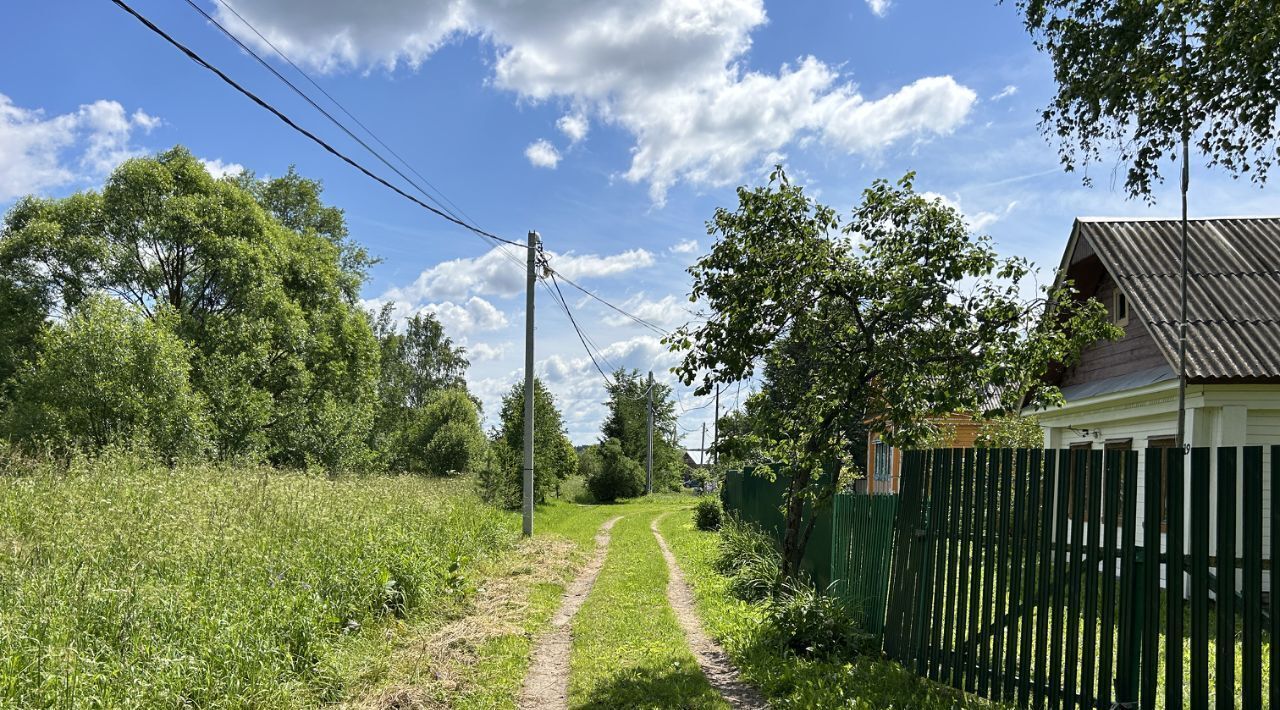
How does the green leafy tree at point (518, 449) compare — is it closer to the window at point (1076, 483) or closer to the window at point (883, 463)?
the window at point (883, 463)

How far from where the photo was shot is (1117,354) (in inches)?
517

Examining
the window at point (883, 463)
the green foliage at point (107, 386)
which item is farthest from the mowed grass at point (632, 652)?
the window at point (883, 463)

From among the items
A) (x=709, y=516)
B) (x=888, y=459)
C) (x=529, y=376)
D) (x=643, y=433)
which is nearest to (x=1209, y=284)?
(x=529, y=376)

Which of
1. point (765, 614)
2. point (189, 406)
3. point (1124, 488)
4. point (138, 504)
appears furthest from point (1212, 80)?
point (189, 406)

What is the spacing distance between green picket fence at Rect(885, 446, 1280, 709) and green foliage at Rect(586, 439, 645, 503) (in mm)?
35745

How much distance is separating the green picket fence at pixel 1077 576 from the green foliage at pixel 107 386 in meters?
19.4

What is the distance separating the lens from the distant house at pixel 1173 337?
404 inches

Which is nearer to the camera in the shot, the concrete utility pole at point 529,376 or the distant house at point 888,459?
the concrete utility pole at point 529,376

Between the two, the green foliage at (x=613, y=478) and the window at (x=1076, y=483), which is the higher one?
the window at (x=1076, y=483)

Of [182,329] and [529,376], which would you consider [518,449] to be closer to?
[529,376]

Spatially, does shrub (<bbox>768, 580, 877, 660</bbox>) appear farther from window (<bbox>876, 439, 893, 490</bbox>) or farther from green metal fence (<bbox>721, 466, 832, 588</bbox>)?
window (<bbox>876, 439, 893, 490</bbox>)

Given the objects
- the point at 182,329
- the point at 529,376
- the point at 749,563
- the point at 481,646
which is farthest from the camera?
the point at 182,329

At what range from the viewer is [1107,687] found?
464 centimetres

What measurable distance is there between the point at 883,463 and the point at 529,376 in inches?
676
